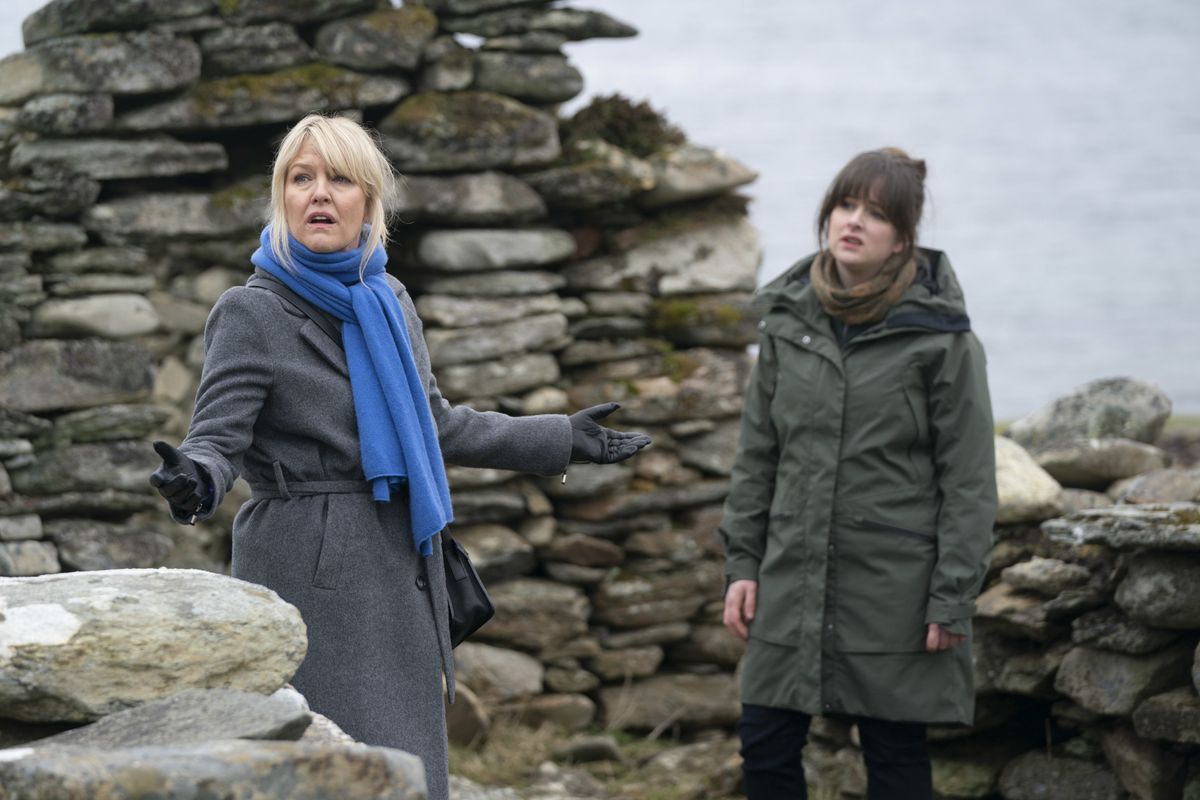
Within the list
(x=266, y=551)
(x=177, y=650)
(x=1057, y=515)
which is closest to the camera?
(x=177, y=650)

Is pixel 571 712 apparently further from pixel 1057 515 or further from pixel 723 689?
pixel 1057 515

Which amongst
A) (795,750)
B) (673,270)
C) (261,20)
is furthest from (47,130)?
(795,750)

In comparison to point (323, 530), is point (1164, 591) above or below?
below

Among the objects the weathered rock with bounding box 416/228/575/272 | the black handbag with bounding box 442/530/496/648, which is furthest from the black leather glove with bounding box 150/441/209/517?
the weathered rock with bounding box 416/228/575/272

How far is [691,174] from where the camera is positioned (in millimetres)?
7426

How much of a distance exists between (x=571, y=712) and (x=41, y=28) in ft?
12.9

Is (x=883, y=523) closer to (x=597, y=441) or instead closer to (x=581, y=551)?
(x=597, y=441)

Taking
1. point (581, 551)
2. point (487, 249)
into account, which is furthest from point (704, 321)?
point (581, 551)

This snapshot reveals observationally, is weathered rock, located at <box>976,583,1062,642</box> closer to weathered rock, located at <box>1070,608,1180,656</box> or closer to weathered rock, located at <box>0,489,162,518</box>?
weathered rock, located at <box>1070,608,1180,656</box>

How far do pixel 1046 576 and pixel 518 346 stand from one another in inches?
106

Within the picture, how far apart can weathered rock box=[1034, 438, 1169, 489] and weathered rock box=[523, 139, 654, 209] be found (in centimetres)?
235

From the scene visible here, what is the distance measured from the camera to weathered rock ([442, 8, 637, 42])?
7.07 m

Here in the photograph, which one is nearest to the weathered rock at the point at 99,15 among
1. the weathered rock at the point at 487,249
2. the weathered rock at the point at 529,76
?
the weathered rock at the point at 529,76

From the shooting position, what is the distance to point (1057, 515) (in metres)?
6.16
